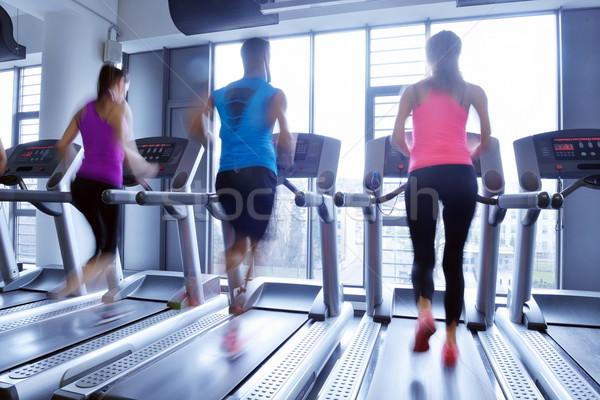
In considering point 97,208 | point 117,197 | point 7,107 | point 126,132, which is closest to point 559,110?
point 126,132

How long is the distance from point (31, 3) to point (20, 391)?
161 inches

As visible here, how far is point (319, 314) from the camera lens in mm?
2645

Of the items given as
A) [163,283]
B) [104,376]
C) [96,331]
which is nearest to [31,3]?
[163,283]

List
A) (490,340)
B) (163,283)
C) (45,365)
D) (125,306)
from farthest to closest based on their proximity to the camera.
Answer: (163,283)
(125,306)
(490,340)
(45,365)

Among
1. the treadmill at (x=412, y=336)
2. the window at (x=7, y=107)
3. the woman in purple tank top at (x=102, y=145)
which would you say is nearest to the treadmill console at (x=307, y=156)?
the treadmill at (x=412, y=336)

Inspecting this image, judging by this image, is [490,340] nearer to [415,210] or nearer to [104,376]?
[415,210]

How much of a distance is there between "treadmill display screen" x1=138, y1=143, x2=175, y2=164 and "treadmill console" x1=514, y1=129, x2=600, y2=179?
2.26 meters

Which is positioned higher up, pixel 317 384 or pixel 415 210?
pixel 415 210

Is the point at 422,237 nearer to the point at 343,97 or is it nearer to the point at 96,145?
the point at 96,145

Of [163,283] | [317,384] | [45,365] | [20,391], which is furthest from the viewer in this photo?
[163,283]

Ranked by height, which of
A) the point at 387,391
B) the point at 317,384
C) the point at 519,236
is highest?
the point at 519,236

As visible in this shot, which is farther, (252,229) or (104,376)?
(252,229)

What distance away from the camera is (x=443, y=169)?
1739 millimetres

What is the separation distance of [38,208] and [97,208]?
82 centimetres
